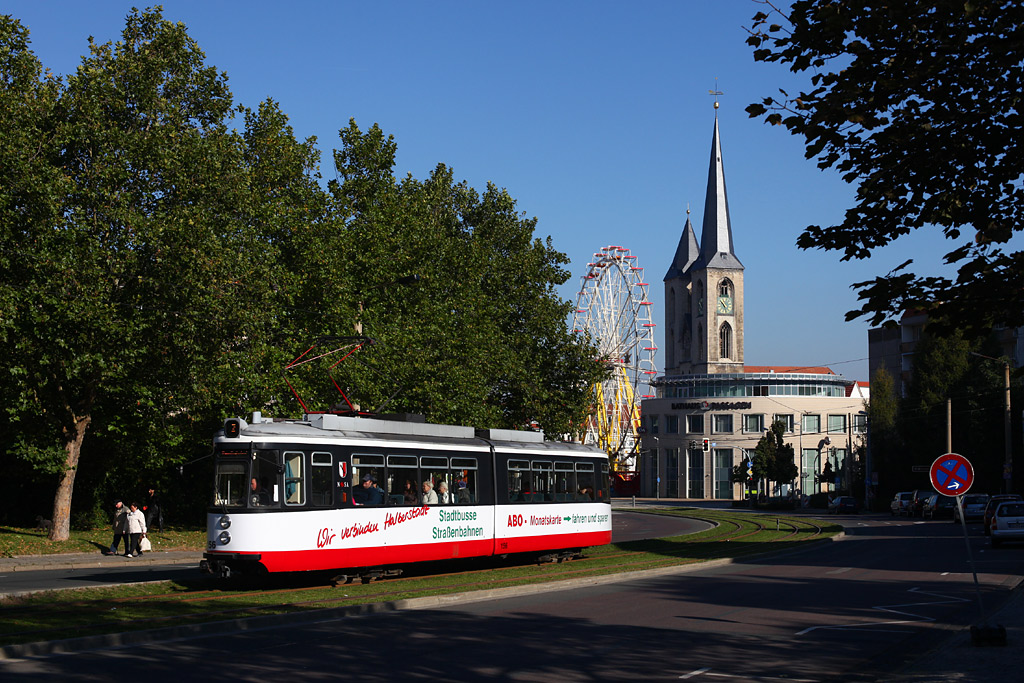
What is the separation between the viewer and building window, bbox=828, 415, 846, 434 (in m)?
134

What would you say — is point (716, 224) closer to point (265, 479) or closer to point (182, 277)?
point (182, 277)

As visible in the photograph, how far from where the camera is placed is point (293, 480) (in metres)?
19.4

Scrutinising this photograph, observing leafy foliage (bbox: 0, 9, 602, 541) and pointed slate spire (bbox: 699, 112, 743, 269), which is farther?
pointed slate spire (bbox: 699, 112, 743, 269)

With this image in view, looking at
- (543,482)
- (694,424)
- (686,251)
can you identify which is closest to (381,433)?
(543,482)

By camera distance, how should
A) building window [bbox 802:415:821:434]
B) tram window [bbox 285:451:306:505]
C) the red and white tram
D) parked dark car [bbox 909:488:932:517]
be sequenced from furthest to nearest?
building window [bbox 802:415:821:434]
parked dark car [bbox 909:488:932:517]
tram window [bbox 285:451:306:505]
the red and white tram

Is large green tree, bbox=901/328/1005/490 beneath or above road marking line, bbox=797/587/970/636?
above

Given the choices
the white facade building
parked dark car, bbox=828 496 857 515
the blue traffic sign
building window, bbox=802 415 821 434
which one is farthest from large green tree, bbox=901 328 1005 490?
the blue traffic sign

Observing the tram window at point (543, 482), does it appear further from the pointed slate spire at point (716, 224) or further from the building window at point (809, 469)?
the pointed slate spire at point (716, 224)

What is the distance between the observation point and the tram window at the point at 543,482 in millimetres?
26500

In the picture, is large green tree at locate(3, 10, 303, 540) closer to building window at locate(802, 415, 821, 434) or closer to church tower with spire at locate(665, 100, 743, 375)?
building window at locate(802, 415, 821, 434)

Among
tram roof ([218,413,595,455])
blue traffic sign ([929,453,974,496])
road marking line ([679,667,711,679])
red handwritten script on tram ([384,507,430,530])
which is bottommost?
road marking line ([679,667,711,679])

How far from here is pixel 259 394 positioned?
32.3 metres

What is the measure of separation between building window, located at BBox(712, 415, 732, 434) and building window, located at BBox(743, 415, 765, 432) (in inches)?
72.7

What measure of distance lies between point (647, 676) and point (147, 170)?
81.2ft
